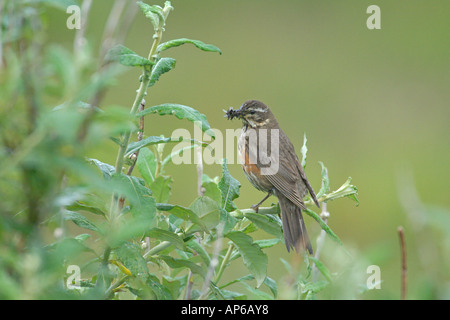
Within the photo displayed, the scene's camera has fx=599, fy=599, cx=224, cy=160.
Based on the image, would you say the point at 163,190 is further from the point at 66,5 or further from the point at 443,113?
the point at 443,113

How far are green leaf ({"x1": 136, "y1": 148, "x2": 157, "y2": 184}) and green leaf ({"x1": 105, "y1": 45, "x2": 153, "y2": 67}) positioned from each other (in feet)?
2.23

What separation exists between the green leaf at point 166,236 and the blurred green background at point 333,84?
528 cm

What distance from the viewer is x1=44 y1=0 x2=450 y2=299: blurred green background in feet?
27.7

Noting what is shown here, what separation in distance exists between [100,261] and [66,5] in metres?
0.79

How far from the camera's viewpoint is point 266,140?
4.31m

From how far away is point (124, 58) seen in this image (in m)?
1.82

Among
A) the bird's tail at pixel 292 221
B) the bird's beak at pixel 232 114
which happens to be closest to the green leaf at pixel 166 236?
the bird's tail at pixel 292 221

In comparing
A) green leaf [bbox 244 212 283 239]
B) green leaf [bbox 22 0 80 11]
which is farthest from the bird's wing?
green leaf [bbox 22 0 80 11]

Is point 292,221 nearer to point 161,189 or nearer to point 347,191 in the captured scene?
point 347,191

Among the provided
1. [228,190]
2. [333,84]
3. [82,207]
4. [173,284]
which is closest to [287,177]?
[228,190]

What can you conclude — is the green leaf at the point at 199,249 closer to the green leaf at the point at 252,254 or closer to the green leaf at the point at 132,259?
the green leaf at the point at 252,254

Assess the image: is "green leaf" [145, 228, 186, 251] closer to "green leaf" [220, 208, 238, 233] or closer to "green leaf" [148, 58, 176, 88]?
"green leaf" [220, 208, 238, 233]

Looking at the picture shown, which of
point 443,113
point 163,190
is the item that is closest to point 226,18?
point 443,113

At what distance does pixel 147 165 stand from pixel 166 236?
2.33 feet
